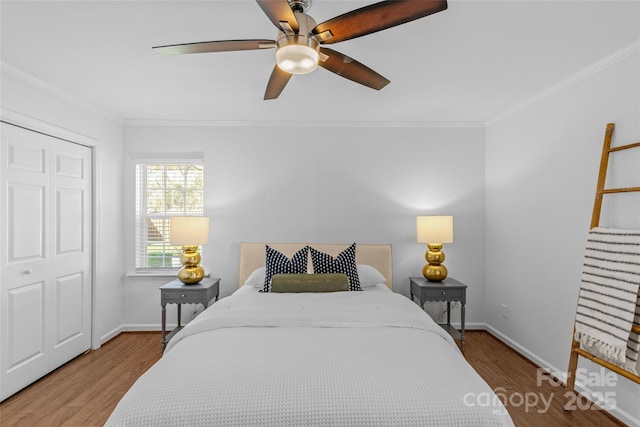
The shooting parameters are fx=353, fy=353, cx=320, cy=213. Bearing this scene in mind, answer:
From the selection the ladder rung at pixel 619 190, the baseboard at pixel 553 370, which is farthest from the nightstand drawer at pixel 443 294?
the ladder rung at pixel 619 190

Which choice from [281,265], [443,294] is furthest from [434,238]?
[281,265]

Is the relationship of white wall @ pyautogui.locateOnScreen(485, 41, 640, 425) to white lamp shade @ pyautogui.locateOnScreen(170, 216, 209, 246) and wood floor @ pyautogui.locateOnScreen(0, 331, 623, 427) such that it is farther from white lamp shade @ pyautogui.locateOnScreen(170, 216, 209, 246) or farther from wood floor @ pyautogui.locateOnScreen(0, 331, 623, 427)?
white lamp shade @ pyautogui.locateOnScreen(170, 216, 209, 246)

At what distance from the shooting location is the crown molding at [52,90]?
8.58 ft

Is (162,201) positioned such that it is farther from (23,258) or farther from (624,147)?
(624,147)

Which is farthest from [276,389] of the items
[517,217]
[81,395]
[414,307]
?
[517,217]

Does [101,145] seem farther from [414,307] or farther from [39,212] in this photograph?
[414,307]

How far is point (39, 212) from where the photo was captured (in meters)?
2.96

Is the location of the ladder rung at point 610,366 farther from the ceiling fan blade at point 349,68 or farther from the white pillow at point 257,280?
the white pillow at point 257,280

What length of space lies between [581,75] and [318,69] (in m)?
2.02

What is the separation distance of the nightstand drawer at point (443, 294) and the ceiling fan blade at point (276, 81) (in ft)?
7.93

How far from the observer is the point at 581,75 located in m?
2.71

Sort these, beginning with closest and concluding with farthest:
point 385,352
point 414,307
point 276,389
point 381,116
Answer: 1. point 276,389
2. point 385,352
3. point 414,307
4. point 381,116

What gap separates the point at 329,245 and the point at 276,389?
256 cm

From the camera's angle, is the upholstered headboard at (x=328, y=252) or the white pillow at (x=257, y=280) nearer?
the white pillow at (x=257, y=280)
